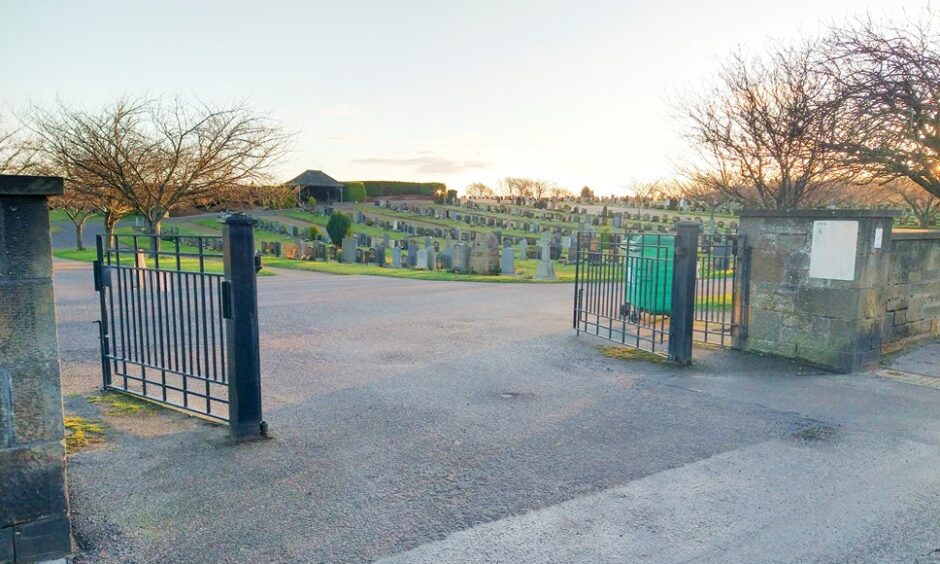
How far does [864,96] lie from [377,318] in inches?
356

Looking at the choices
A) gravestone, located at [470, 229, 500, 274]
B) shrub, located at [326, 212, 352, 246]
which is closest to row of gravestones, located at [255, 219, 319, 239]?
shrub, located at [326, 212, 352, 246]

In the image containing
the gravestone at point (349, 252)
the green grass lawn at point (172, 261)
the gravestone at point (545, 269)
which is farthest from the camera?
the gravestone at point (349, 252)

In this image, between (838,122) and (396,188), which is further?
(396,188)

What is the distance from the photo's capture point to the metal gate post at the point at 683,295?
8016 millimetres

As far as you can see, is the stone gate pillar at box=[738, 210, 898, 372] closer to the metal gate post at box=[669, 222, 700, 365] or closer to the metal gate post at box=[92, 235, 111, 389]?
the metal gate post at box=[669, 222, 700, 365]

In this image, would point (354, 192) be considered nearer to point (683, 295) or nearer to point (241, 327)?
point (683, 295)

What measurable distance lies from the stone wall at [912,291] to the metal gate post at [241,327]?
766cm

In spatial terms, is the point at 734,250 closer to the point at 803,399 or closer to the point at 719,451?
the point at 803,399

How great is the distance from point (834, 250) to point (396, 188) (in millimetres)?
69681

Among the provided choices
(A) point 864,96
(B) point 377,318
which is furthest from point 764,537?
(A) point 864,96

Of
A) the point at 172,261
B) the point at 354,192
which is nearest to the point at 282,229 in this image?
the point at 172,261

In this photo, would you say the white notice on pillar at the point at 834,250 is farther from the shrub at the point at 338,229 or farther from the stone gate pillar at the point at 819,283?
the shrub at the point at 338,229

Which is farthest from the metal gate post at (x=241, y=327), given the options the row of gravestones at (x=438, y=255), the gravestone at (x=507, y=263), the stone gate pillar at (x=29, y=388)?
the gravestone at (x=507, y=263)

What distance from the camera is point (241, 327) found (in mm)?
5129
